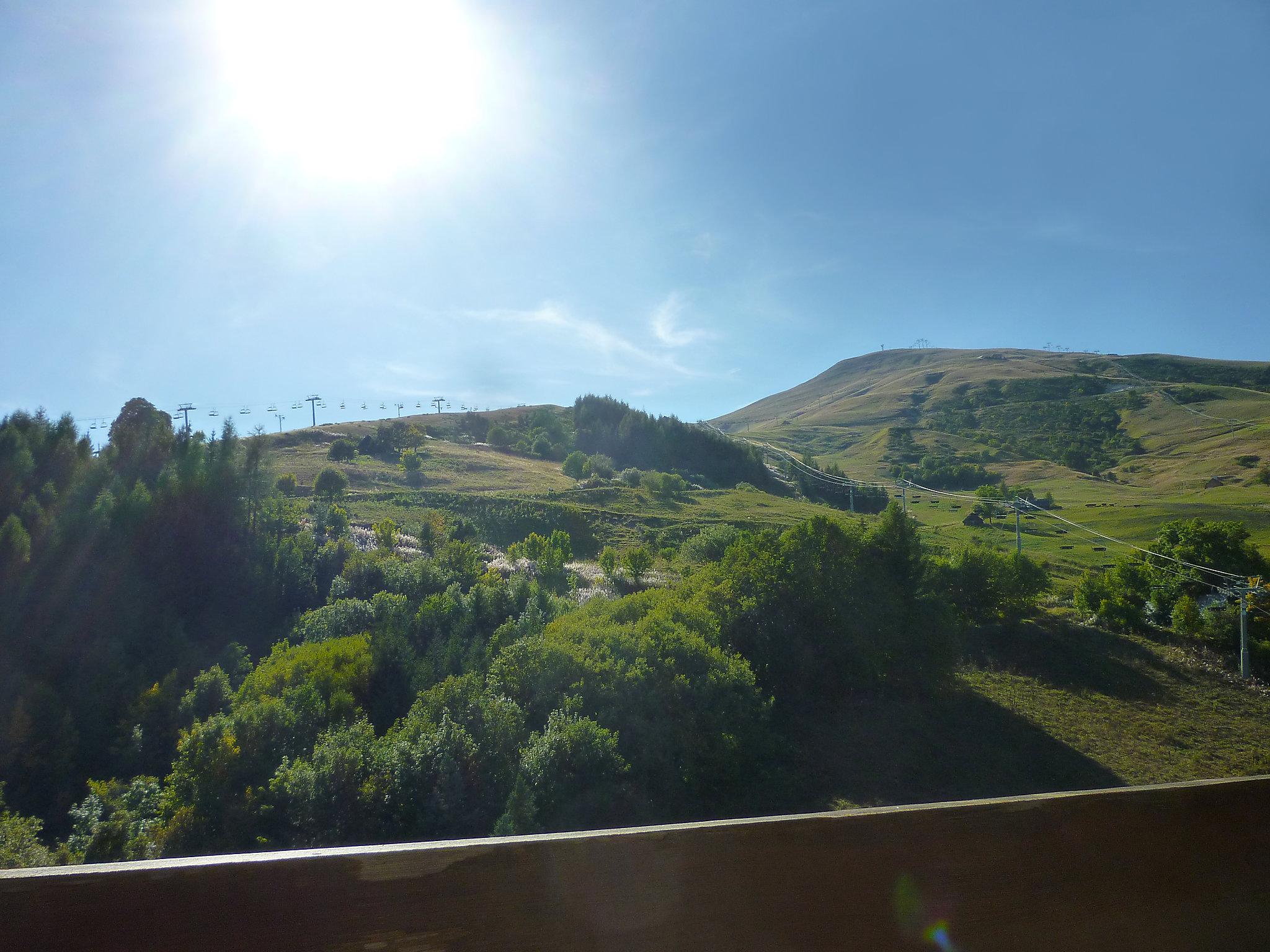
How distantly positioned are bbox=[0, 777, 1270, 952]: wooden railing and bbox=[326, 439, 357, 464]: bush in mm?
56520

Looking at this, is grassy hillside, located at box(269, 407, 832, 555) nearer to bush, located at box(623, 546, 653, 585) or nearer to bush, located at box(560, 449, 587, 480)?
bush, located at box(560, 449, 587, 480)

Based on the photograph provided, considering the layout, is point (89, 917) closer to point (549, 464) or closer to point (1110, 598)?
point (1110, 598)

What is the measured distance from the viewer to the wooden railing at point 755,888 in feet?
3.18

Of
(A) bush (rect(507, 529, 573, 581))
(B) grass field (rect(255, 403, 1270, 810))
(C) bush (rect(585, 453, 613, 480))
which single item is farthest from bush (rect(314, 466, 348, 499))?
(C) bush (rect(585, 453, 613, 480))

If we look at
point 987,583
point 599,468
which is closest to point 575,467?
point 599,468

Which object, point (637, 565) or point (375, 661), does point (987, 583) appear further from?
point (375, 661)

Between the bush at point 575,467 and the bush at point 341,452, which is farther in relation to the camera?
the bush at point 341,452

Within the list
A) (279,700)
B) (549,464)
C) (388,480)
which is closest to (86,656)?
(279,700)

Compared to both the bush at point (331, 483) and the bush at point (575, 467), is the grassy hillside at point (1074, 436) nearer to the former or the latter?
the bush at point (575, 467)

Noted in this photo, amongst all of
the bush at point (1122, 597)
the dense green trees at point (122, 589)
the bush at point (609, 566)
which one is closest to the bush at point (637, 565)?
the bush at point (609, 566)

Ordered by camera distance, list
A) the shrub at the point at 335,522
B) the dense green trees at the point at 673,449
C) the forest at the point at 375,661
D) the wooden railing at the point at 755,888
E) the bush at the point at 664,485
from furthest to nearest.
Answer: the dense green trees at the point at 673,449
the bush at the point at 664,485
the shrub at the point at 335,522
the forest at the point at 375,661
the wooden railing at the point at 755,888

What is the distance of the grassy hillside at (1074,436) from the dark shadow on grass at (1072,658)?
12.1m

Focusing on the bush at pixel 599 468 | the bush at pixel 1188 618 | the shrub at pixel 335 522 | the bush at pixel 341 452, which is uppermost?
the bush at pixel 341 452

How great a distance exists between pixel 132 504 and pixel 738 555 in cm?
1615
